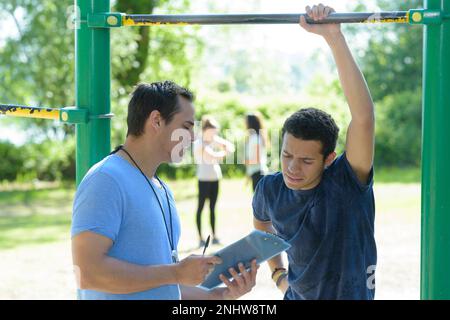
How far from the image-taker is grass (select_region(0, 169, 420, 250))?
32.4 feet

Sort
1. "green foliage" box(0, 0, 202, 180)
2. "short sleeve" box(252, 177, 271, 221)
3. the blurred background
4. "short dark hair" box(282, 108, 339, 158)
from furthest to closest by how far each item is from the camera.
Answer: "green foliage" box(0, 0, 202, 180)
the blurred background
"short sleeve" box(252, 177, 271, 221)
"short dark hair" box(282, 108, 339, 158)

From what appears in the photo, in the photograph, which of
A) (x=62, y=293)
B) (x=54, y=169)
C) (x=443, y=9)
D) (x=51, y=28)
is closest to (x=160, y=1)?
(x=51, y=28)

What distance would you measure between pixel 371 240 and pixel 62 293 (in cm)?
425

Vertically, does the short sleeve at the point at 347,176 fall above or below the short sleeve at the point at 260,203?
above

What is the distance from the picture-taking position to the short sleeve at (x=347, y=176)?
7.82 feet

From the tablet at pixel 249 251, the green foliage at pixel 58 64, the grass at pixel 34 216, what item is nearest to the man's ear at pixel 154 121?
the tablet at pixel 249 251

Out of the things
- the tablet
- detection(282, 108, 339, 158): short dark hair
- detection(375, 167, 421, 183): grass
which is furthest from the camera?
detection(375, 167, 421, 183): grass

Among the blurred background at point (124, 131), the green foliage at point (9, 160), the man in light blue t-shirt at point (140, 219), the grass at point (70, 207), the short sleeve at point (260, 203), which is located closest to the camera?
the man in light blue t-shirt at point (140, 219)

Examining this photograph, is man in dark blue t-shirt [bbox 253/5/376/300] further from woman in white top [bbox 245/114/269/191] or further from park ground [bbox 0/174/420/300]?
woman in white top [bbox 245/114/269/191]

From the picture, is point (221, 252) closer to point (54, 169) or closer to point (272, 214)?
point (272, 214)

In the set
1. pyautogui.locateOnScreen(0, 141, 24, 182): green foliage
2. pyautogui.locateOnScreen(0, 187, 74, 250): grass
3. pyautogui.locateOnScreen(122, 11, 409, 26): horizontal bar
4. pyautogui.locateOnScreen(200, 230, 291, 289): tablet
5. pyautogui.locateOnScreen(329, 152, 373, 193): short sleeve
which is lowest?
pyautogui.locateOnScreen(0, 187, 74, 250): grass

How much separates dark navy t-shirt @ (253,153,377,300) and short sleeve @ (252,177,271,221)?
11cm

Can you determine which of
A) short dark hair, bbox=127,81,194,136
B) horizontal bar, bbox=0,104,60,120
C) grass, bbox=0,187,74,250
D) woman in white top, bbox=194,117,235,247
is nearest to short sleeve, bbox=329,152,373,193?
short dark hair, bbox=127,81,194,136

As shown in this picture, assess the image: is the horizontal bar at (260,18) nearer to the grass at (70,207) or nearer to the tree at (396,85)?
the grass at (70,207)
